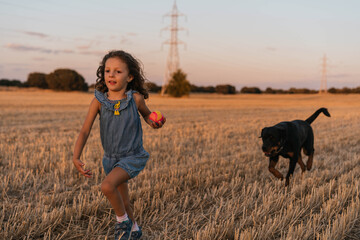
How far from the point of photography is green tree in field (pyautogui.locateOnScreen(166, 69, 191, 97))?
6619cm

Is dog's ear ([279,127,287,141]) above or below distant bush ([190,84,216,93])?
below

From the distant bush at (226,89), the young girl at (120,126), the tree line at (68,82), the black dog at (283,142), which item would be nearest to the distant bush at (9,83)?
the tree line at (68,82)

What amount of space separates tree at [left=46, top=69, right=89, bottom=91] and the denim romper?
244 feet

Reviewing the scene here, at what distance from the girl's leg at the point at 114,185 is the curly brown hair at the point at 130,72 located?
866 millimetres

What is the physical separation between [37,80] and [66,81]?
9.65 meters

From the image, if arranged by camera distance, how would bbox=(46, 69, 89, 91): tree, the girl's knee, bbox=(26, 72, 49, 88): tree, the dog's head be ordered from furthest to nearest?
bbox=(26, 72, 49, 88): tree
bbox=(46, 69, 89, 91): tree
the dog's head
the girl's knee

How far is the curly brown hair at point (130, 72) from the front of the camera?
301cm

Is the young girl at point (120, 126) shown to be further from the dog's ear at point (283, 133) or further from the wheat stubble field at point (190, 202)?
the dog's ear at point (283, 133)

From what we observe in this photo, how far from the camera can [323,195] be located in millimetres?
3982

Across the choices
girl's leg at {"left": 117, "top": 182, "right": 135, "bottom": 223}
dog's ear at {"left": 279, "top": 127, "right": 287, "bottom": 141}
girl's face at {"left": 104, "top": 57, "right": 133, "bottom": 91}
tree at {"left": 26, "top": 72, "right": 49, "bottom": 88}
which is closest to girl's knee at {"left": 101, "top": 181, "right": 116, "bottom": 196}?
girl's leg at {"left": 117, "top": 182, "right": 135, "bottom": 223}

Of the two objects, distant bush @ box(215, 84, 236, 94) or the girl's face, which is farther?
distant bush @ box(215, 84, 236, 94)

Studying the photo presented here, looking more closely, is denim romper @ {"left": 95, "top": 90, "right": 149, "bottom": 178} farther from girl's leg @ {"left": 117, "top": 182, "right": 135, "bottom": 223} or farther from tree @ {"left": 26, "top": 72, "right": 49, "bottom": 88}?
tree @ {"left": 26, "top": 72, "right": 49, "bottom": 88}

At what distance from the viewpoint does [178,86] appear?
217 ft

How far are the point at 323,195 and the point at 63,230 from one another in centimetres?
317
